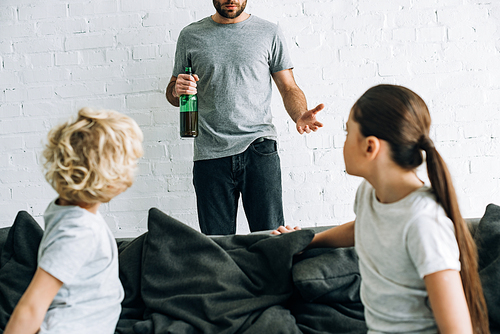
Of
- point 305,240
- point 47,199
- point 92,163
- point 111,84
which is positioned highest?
point 111,84

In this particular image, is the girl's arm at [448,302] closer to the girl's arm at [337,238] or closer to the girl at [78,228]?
the girl's arm at [337,238]

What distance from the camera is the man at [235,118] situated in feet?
6.27

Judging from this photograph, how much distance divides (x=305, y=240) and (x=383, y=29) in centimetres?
144

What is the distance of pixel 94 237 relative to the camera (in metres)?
1.02

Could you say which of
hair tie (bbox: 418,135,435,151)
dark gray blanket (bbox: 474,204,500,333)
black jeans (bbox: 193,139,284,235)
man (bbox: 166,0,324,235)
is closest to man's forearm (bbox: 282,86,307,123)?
man (bbox: 166,0,324,235)

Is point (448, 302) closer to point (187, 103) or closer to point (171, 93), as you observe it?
point (187, 103)

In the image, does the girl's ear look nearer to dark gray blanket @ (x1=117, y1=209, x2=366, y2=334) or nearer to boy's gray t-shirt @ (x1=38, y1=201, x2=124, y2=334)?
dark gray blanket @ (x1=117, y1=209, x2=366, y2=334)

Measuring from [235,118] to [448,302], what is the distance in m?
1.26

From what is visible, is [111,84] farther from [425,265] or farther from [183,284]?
[425,265]

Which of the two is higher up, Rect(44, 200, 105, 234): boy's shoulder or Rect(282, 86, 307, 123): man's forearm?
Rect(282, 86, 307, 123): man's forearm

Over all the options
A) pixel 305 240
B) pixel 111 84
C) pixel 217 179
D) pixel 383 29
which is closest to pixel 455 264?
pixel 305 240

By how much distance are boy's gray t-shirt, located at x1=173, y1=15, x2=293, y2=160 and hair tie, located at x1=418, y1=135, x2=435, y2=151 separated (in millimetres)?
1011

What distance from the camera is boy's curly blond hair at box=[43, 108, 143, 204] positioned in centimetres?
98

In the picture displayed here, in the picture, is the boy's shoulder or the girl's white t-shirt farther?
the boy's shoulder
